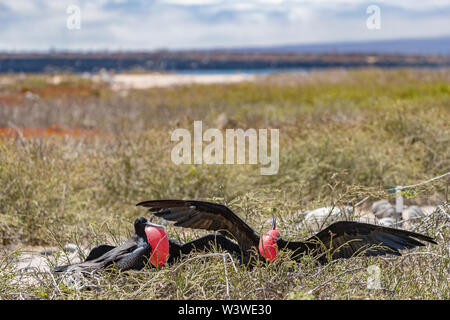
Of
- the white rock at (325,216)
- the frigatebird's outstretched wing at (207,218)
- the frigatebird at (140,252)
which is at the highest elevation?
the frigatebird's outstretched wing at (207,218)

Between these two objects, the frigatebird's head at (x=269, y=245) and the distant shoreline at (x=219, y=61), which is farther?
the distant shoreline at (x=219, y=61)

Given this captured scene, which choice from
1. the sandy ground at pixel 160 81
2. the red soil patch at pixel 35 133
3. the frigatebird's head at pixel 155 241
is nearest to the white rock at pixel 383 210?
the frigatebird's head at pixel 155 241

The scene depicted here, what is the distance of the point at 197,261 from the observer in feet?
8.27

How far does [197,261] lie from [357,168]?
3.92 metres

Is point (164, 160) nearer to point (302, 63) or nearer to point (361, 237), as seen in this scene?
point (361, 237)

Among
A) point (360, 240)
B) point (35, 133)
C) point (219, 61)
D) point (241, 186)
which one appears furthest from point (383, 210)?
point (219, 61)

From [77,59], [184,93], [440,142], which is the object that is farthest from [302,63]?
[440,142]

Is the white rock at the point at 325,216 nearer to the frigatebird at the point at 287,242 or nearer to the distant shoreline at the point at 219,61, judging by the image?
the frigatebird at the point at 287,242

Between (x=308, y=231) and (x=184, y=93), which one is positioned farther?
(x=184, y=93)

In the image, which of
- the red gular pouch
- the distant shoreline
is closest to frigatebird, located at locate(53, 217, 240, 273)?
the red gular pouch

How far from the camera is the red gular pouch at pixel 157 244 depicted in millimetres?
2486

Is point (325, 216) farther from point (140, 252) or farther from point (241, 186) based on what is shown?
point (241, 186)
